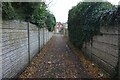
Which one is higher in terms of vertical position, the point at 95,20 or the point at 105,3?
the point at 105,3

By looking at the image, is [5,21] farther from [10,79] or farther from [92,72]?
[92,72]

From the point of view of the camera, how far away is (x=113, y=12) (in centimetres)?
740

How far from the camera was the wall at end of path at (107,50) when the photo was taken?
7.21m

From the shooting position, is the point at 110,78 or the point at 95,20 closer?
the point at 110,78

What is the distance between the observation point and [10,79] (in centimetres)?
621

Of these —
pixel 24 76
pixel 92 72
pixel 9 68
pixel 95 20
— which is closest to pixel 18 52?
pixel 24 76

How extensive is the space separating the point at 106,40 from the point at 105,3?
3.69 metres

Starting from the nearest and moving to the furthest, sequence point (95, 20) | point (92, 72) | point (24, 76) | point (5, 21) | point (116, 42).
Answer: point (5, 21)
point (116, 42)
point (24, 76)
point (92, 72)
point (95, 20)

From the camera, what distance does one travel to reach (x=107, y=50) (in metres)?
8.15

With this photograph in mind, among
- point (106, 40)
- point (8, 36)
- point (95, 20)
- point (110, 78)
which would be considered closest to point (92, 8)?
point (95, 20)

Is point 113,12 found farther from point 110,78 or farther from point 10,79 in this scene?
point 10,79

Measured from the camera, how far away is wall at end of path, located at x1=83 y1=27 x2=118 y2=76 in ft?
23.6

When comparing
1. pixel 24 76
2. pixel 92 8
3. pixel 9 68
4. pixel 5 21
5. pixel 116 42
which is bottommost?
pixel 24 76

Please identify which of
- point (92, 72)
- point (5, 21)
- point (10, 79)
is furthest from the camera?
point (92, 72)
